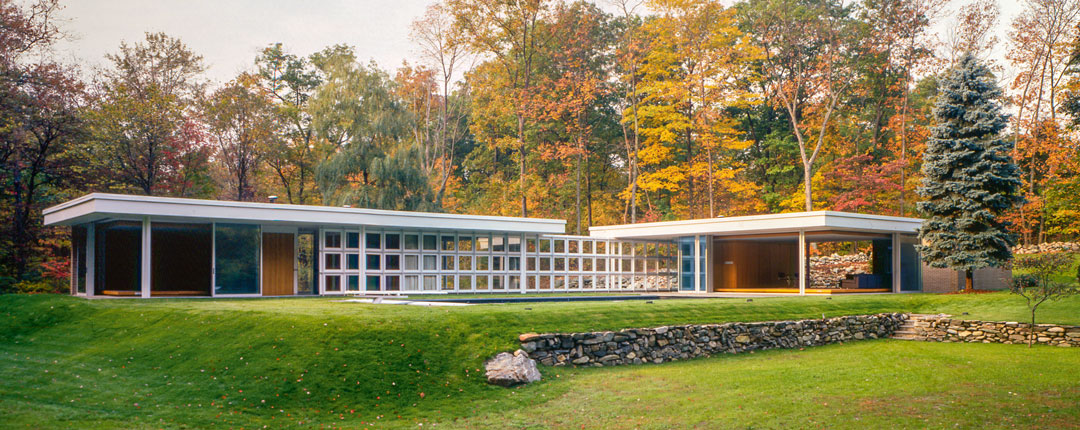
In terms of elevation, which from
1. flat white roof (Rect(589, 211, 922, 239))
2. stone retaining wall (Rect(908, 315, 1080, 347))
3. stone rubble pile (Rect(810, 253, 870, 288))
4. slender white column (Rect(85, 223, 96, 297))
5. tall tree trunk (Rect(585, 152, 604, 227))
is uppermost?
tall tree trunk (Rect(585, 152, 604, 227))

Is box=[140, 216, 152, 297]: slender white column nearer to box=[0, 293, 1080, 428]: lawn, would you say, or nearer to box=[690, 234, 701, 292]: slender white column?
box=[0, 293, 1080, 428]: lawn

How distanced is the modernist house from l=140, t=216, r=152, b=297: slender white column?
5 centimetres

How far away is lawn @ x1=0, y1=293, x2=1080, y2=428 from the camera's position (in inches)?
376

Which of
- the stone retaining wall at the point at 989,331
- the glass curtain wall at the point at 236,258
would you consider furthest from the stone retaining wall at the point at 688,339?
the glass curtain wall at the point at 236,258

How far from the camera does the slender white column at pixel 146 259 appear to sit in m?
18.7

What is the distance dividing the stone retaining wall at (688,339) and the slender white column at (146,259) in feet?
36.5

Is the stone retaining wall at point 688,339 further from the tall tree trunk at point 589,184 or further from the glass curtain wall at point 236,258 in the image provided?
the tall tree trunk at point 589,184

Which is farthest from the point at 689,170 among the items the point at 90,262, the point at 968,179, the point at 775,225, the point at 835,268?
the point at 90,262

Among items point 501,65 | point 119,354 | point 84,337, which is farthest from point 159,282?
point 501,65

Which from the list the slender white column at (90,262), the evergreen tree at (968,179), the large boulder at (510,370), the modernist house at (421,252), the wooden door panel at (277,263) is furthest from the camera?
the evergreen tree at (968,179)

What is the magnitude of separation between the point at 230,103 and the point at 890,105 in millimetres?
30732

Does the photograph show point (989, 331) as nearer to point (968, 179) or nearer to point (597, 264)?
point (968, 179)

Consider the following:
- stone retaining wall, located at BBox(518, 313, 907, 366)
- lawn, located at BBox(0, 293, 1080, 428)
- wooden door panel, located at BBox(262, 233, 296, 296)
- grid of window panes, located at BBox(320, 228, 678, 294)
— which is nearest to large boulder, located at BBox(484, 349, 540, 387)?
lawn, located at BBox(0, 293, 1080, 428)

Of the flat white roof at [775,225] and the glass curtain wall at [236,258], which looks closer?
the glass curtain wall at [236,258]
